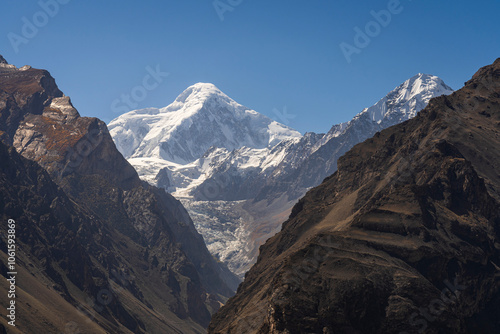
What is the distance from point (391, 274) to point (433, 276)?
2992 centimetres

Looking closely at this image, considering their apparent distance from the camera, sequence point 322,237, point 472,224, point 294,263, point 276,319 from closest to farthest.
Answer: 1. point 276,319
2. point 294,263
3. point 322,237
4. point 472,224

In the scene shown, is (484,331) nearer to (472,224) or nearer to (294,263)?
(472,224)

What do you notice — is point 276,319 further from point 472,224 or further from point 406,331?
point 472,224

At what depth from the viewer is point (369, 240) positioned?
170m

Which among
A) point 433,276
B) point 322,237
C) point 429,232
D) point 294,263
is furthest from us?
point 429,232

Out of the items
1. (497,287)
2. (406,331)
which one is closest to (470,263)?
(497,287)

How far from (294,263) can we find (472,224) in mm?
86436

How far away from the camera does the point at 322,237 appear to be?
159750mm

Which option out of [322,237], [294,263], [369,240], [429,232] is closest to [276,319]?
[294,263]

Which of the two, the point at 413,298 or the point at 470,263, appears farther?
the point at 470,263

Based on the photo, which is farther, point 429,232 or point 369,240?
point 429,232

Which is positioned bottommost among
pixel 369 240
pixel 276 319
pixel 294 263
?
pixel 276 319

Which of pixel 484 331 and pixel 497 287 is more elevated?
pixel 497 287

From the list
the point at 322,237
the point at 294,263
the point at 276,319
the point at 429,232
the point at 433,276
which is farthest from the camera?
the point at 429,232
